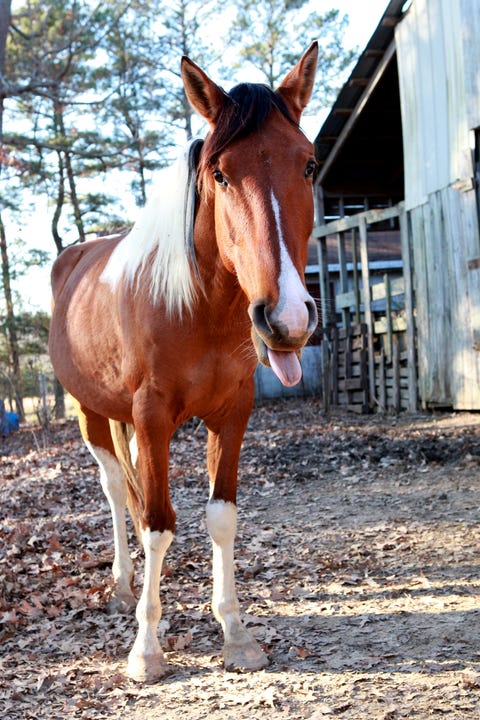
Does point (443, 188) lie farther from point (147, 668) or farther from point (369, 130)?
point (147, 668)

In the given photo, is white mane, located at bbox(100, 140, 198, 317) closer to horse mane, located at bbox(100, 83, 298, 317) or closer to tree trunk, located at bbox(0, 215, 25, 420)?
horse mane, located at bbox(100, 83, 298, 317)

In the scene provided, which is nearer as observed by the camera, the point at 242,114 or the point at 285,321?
the point at 285,321

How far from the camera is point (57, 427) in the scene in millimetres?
15469

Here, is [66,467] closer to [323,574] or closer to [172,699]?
[323,574]

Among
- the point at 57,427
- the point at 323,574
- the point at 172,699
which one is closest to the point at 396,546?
the point at 323,574

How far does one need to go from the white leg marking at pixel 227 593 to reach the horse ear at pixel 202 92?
72.9 inches

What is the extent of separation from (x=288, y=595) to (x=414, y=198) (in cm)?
816

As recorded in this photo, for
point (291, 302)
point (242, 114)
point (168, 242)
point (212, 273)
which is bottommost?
point (291, 302)

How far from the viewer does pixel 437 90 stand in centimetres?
1012

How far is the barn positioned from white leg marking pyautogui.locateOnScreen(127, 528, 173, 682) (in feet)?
17.3

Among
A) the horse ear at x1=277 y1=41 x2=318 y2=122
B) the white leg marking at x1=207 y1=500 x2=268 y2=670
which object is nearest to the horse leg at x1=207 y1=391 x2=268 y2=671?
the white leg marking at x1=207 y1=500 x2=268 y2=670

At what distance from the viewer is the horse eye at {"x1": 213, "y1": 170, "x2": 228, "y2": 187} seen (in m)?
2.79

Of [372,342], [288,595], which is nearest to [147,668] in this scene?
[288,595]

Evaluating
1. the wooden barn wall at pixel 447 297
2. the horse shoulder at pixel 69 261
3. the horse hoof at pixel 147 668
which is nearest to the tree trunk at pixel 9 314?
the wooden barn wall at pixel 447 297
